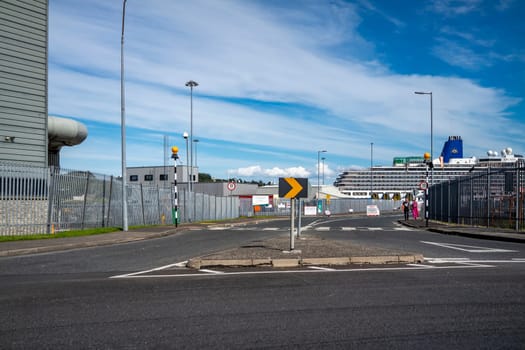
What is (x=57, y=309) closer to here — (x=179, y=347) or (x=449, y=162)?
(x=179, y=347)

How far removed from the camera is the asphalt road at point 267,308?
479cm

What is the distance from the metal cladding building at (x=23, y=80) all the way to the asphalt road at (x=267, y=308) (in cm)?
1402

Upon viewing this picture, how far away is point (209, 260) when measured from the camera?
1057cm

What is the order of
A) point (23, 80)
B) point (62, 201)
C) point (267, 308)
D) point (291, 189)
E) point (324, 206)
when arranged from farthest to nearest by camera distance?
point (324, 206) → point (23, 80) → point (62, 201) → point (291, 189) → point (267, 308)

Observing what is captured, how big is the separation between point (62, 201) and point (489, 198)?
1968cm

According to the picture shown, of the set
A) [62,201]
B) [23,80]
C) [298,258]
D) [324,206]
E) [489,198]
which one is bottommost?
[324,206]

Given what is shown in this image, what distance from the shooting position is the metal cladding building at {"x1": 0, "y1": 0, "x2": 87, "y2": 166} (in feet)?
72.1

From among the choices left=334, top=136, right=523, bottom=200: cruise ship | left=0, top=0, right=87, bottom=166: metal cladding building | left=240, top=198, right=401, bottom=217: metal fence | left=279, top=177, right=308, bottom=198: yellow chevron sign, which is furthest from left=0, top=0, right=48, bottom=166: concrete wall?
left=334, top=136, right=523, bottom=200: cruise ship

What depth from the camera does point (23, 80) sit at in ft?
74.3

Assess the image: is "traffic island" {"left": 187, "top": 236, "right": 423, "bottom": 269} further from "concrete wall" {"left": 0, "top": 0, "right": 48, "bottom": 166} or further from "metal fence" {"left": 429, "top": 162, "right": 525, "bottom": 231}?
"concrete wall" {"left": 0, "top": 0, "right": 48, "bottom": 166}

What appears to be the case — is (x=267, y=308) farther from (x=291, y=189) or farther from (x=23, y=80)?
(x=23, y=80)

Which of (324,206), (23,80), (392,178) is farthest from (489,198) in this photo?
(392,178)

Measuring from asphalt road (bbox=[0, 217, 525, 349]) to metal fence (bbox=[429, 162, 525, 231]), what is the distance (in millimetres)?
12848

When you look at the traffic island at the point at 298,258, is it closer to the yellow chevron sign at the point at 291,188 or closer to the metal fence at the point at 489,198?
the yellow chevron sign at the point at 291,188
